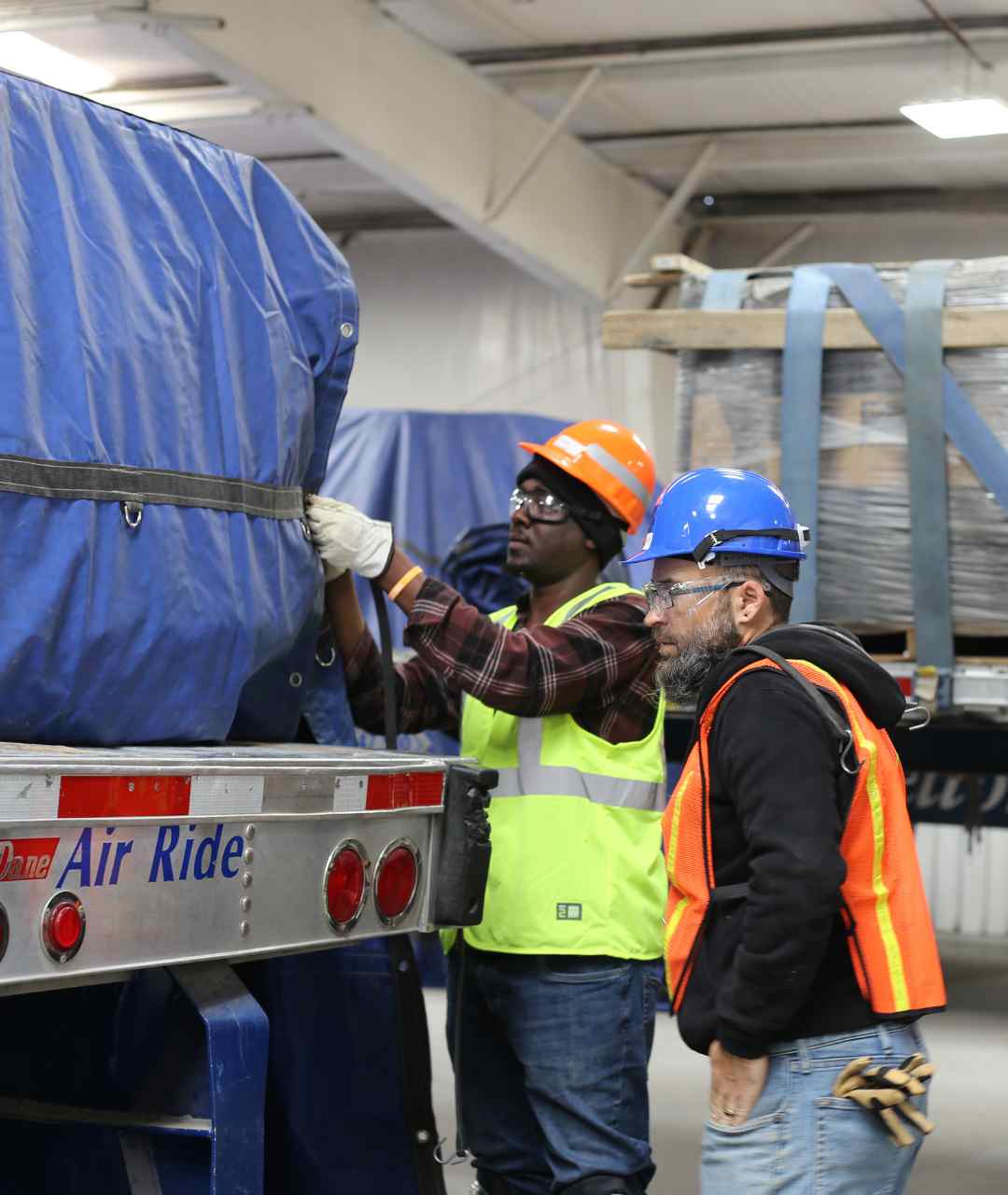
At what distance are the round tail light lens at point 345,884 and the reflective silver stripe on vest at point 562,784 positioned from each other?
1.06 metres

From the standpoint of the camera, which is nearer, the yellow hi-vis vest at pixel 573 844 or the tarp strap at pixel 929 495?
the yellow hi-vis vest at pixel 573 844

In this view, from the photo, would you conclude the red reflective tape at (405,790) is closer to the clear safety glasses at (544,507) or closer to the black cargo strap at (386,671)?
the black cargo strap at (386,671)

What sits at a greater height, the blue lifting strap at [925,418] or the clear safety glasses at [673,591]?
the blue lifting strap at [925,418]

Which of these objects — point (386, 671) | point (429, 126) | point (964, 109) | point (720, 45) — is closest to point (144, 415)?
point (386, 671)

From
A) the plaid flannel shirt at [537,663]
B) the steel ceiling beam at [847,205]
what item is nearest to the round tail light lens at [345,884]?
the plaid flannel shirt at [537,663]

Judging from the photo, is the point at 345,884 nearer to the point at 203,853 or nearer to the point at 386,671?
the point at 203,853

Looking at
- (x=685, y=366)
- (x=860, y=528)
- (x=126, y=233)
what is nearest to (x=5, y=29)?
(x=685, y=366)

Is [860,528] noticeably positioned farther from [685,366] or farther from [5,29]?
[5,29]

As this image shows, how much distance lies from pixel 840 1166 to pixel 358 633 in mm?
1589

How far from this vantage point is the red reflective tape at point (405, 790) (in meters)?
2.77

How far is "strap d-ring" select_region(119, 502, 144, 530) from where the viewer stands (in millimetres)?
2602

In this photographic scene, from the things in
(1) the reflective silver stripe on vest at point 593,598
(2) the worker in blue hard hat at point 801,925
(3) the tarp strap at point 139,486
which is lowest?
(2) the worker in blue hard hat at point 801,925

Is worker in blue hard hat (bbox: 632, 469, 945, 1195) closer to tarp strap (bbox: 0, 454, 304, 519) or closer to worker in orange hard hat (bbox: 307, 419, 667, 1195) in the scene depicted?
tarp strap (bbox: 0, 454, 304, 519)

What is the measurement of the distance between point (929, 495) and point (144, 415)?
7.35 ft
